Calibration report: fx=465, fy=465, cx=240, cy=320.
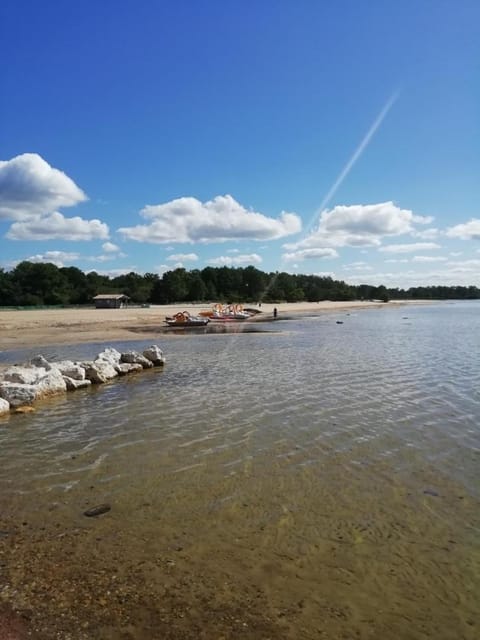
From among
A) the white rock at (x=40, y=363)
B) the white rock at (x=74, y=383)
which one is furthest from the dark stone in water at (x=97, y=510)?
the white rock at (x=40, y=363)

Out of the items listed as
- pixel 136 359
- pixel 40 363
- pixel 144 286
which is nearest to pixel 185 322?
pixel 136 359

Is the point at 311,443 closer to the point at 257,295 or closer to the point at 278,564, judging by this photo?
the point at 278,564

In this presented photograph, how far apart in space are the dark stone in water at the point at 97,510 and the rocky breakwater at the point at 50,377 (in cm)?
658

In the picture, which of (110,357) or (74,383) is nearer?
(74,383)

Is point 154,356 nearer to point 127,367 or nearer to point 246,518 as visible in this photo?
point 127,367

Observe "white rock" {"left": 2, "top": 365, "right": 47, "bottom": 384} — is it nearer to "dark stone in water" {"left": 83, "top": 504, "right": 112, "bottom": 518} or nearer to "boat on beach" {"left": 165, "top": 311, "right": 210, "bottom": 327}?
"dark stone in water" {"left": 83, "top": 504, "right": 112, "bottom": 518}

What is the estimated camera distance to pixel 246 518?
617cm

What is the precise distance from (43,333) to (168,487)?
1426 inches

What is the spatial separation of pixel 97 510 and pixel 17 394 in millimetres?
7424

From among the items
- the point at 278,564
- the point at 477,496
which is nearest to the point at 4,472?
the point at 278,564

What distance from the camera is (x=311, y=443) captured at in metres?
9.30

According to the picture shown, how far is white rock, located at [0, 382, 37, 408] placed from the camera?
1250 centimetres

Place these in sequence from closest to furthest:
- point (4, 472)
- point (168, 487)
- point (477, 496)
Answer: point (477, 496), point (168, 487), point (4, 472)

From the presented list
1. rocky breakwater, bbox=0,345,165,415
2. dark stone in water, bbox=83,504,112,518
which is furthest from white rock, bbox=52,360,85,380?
dark stone in water, bbox=83,504,112,518
